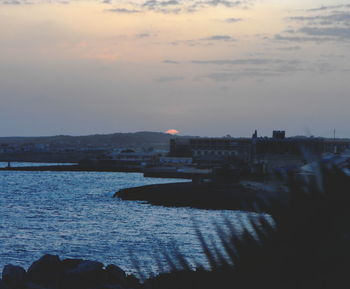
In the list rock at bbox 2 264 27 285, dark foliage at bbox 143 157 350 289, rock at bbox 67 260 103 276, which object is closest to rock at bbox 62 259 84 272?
rock at bbox 67 260 103 276

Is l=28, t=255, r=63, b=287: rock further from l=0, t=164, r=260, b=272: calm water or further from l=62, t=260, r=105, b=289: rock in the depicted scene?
l=0, t=164, r=260, b=272: calm water

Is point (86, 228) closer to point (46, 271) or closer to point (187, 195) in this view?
point (46, 271)

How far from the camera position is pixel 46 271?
12.8 meters

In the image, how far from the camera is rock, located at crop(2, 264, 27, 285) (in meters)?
11.8

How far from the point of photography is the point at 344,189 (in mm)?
1276

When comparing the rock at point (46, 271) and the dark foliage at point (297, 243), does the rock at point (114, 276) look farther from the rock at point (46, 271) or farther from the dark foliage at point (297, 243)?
the dark foliage at point (297, 243)

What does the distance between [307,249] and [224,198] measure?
136 ft

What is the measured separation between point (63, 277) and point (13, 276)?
0.89 m

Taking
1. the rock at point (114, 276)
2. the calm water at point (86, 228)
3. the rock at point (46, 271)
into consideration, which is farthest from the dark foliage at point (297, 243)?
the rock at point (46, 271)

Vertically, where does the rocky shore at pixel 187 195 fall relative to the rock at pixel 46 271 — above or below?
below

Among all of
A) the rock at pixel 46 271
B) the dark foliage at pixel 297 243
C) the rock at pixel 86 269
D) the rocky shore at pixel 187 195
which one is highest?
the dark foliage at pixel 297 243

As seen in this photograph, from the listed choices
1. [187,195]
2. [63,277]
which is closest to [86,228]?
[63,277]

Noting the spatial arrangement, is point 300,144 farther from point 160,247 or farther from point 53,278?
point 53,278

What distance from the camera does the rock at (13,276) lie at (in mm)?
11783
